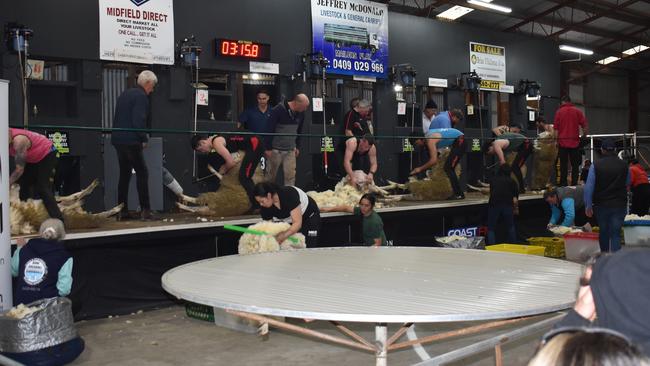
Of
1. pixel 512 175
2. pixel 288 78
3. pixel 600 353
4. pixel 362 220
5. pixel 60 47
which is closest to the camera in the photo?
pixel 600 353

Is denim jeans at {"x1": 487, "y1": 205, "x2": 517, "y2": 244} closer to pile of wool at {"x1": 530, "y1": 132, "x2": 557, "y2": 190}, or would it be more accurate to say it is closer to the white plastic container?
the white plastic container

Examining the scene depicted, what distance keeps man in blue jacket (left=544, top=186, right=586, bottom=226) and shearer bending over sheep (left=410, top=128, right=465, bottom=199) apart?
1.39 metres

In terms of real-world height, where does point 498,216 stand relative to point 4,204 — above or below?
below

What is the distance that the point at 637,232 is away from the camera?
1020 cm

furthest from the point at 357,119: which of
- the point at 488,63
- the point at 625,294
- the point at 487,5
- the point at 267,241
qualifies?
the point at 487,5

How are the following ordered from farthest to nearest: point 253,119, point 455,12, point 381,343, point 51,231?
point 455,12 < point 253,119 < point 51,231 < point 381,343

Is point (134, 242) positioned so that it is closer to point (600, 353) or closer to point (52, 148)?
point (52, 148)

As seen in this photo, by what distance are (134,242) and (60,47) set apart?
3689 millimetres

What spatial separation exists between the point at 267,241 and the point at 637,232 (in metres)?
6.56

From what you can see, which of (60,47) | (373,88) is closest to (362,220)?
(60,47)

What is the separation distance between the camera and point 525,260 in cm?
444

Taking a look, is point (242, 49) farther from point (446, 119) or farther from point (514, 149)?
point (514, 149)

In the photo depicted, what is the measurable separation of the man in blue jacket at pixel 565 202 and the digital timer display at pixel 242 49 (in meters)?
4.68

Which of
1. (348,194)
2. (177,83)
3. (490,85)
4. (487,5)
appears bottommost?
(348,194)
